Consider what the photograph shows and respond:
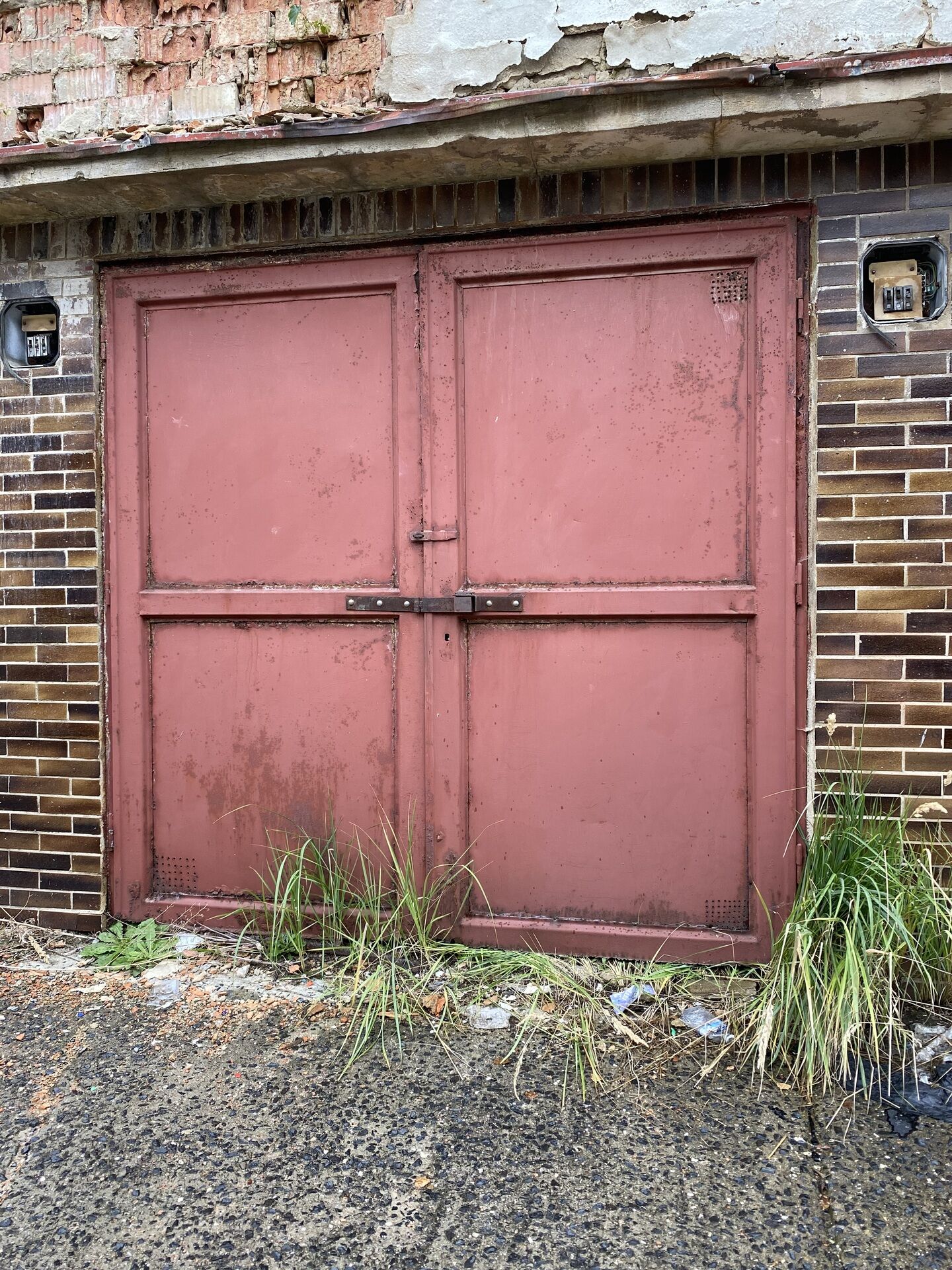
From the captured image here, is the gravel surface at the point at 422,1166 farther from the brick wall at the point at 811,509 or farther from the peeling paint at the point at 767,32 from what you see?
the peeling paint at the point at 767,32

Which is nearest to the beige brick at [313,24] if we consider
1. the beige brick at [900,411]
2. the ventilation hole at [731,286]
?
the ventilation hole at [731,286]

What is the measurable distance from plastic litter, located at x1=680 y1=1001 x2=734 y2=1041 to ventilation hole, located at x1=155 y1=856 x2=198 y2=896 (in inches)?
74.6

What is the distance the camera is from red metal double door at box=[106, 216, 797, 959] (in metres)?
2.93

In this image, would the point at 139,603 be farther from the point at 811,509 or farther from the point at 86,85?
the point at 811,509

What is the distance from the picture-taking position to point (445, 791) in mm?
3129

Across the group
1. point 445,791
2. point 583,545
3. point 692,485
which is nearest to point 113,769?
point 445,791

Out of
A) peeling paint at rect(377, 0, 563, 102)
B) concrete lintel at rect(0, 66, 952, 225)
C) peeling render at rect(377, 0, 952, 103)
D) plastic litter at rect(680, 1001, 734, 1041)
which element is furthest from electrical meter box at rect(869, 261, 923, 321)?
plastic litter at rect(680, 1001, 734, 1041)

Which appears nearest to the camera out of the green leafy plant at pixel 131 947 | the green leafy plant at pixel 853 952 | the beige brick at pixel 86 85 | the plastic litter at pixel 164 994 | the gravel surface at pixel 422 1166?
the gravel surface at pixel 422 1166

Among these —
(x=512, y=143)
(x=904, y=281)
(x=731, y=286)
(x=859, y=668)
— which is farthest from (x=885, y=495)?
(x=512, y=143)

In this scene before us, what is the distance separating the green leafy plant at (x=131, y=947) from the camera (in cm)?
315

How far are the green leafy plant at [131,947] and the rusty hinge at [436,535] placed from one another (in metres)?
1.80

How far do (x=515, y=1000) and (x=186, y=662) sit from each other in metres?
1.75

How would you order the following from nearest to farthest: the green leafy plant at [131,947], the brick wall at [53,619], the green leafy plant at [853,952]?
the green leafy plant at [853,952], the green leafy plant at [131,947], the brick wall at [53,619]

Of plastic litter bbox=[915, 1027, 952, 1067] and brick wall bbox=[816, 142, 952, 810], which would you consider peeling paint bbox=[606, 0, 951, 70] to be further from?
plastic litter bbox=[915, 1027, 952, 1067]
